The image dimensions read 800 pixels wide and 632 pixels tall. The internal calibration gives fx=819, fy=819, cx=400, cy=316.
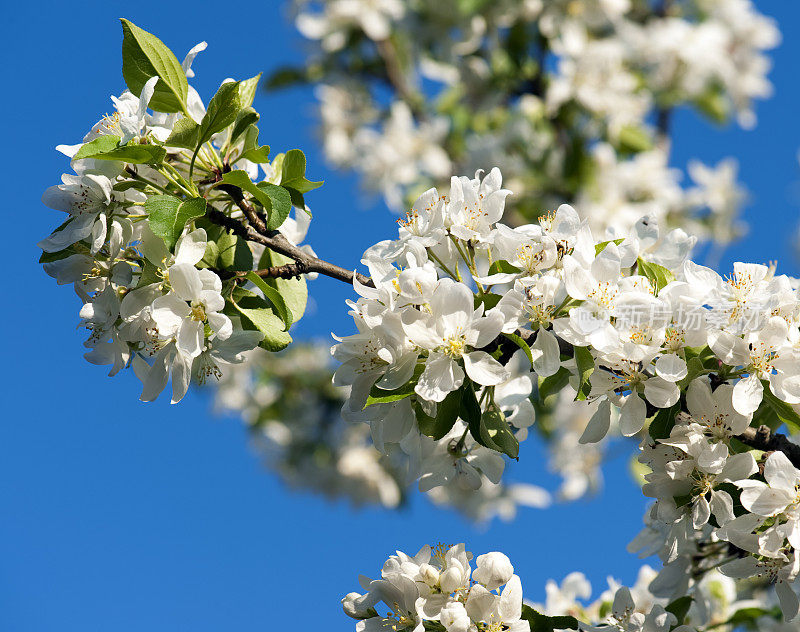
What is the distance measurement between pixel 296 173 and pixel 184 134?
263 mm

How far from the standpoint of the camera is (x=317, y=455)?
669 centimetres

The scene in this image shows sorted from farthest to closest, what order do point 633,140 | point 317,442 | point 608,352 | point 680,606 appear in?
point 317,442 < point 633,140 < point 680,606 < point 608,352

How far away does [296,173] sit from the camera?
1812mm

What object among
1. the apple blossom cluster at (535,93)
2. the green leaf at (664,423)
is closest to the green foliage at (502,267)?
the green leaf at (664,423)

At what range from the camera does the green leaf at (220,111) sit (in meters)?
1.66

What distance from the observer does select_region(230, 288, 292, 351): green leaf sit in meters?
1.69

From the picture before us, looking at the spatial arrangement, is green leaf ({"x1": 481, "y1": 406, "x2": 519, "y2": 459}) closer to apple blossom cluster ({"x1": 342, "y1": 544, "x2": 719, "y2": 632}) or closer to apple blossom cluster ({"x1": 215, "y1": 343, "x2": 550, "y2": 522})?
apple blossom cluster ({"x1": 342, "y1": 544, "x2": 719, "y2": 632})

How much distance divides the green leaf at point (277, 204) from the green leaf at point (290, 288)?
194 millimetres

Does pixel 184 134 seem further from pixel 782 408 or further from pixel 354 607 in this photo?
pixel 782 408

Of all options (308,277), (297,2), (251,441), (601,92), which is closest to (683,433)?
(308,277)

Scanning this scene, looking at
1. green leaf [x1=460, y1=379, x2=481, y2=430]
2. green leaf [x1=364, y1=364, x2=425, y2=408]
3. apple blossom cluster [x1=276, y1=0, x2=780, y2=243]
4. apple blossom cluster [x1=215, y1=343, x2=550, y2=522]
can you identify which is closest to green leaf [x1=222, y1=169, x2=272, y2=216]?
green leaf [x1=364, y1=364, x2=425, y2=408]

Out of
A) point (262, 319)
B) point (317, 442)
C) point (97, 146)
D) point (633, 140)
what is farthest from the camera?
point (317, 442)

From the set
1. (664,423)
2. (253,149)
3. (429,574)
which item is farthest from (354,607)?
(253,149)

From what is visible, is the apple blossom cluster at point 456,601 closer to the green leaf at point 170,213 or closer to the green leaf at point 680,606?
the green leaf at point 680,606
